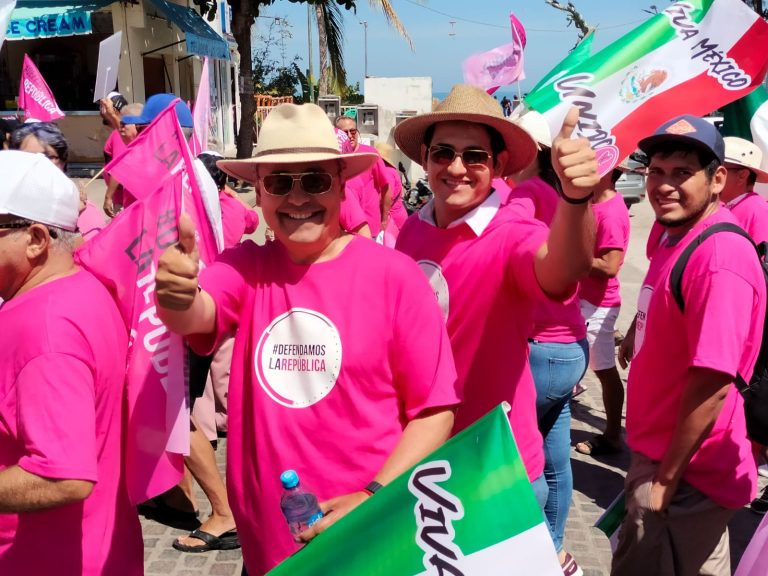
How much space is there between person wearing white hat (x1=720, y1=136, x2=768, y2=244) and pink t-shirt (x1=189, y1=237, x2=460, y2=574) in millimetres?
2841

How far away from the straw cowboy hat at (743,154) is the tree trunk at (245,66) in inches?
465

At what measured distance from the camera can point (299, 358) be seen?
202 cm

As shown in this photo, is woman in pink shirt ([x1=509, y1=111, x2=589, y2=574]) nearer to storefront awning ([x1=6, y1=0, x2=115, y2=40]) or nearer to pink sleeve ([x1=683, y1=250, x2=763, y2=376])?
pink sleeve ([x1=683, y1=250, x2=763, y2=376])

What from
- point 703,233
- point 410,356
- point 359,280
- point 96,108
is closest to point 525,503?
point 410,356

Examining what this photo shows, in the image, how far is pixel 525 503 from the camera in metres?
1.66

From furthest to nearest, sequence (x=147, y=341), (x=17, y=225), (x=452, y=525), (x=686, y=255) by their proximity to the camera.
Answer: (x=686, y=255) < (x=147, y=341) < (x=17, y=225) < (x=452, y=525)

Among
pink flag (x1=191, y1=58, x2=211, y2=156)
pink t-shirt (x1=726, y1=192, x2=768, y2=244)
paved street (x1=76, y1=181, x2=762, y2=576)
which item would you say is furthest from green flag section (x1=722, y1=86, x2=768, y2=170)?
pink flag (x1=191, y1=58, x2=211, y2=156)

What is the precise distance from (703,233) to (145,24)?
1752 centimetres

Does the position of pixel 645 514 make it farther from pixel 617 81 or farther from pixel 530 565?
pixel 617 81

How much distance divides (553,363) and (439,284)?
133 centimetres

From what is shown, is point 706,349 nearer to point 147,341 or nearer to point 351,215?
point 147,341

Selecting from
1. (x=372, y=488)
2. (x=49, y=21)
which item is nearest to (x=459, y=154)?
(x=372, y=488)

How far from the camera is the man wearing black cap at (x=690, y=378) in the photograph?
95.1 inches

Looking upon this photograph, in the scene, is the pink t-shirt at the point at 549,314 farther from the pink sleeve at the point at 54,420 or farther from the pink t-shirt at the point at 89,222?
the pink sleeve at the point at 54,420
